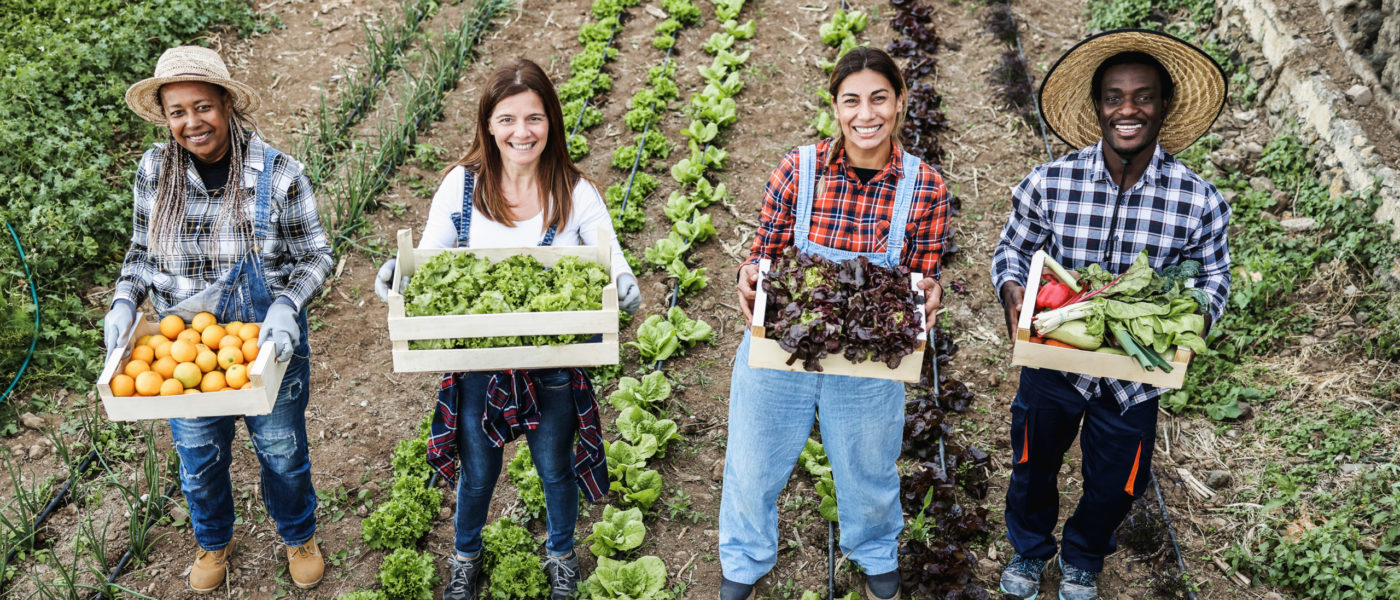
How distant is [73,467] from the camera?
179 inches

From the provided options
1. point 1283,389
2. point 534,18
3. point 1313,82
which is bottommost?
point 1283,389

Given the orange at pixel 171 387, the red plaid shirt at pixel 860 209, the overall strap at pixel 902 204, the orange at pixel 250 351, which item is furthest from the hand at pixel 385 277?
the overall strap at pixel 902 204

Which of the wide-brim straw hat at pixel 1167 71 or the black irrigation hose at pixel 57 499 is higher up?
the wide-brim straw hat at pixel 1167 71

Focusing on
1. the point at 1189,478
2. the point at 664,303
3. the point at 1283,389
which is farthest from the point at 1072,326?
the point at 664,303

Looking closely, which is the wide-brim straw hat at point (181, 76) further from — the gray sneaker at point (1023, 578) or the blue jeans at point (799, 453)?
the gray sneaker at point (1023, 578)

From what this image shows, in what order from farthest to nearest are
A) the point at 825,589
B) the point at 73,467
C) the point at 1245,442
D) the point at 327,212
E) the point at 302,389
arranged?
the point at 327,212, the point at 1245,442, the point at 73,467, the point at 825,589, the point at 302,389

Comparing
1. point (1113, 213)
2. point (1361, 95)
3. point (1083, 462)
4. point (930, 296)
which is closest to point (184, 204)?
point (930, 296)

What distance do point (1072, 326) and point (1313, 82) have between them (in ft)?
13.9

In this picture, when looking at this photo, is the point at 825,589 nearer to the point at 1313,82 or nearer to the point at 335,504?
the point at 335,504

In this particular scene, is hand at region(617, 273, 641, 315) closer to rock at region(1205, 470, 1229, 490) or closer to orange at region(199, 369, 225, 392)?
orange at region(199, 369, 225, 392)

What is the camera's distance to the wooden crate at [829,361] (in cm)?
317

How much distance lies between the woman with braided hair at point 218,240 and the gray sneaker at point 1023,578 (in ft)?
9.64

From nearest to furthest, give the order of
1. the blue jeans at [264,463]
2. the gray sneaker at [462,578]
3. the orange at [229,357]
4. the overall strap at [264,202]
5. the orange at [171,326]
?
the orange at [229,357] → the orange at [171,326] → the overall strap at [264,202] → the blue jeans at [264,463] → the gray sneaker at [462,578]

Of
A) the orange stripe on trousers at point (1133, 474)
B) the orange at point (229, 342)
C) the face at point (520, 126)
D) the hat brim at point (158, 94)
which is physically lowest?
the orange stripe on trousers at point (1133, 474)
